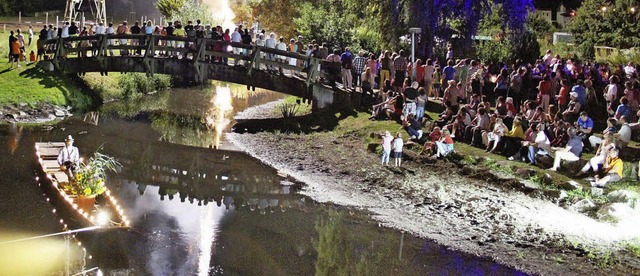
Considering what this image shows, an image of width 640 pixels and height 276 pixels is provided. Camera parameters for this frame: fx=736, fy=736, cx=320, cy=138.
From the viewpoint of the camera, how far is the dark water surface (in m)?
14.9

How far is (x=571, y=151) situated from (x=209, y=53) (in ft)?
52.2

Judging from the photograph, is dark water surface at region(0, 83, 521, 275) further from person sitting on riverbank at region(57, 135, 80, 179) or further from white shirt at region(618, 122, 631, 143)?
white shirt at region(618, 122, 631, 143)

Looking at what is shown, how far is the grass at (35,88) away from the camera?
30062 mm

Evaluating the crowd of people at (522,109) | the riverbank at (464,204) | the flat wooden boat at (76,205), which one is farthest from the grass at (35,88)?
the crowd of people at (522,109)

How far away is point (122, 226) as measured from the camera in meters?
16.6

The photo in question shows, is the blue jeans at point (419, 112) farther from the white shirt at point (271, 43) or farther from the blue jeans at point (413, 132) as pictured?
the white shirt at point (271, 43)

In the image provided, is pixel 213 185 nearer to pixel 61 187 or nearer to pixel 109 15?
pixel 61 187

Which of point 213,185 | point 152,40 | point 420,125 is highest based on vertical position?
point 152,40

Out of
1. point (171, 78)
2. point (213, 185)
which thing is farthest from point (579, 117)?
point (171, 78)

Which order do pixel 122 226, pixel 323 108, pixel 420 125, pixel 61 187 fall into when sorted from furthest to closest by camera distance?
1. pixel 323 108
2. pixel 420 125
3. pixel 61 187
4. pixel 122 226

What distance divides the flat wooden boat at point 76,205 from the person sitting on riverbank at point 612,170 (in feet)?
39.6

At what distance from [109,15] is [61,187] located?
5811 centimetres

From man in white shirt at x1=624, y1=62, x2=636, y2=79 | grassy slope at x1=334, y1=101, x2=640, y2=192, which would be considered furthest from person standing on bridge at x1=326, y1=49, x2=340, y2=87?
man in white shirt at x1=624, y1=62, x2=636, y2=79

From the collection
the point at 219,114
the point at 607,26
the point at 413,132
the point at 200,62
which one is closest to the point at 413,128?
the point at 413,132
